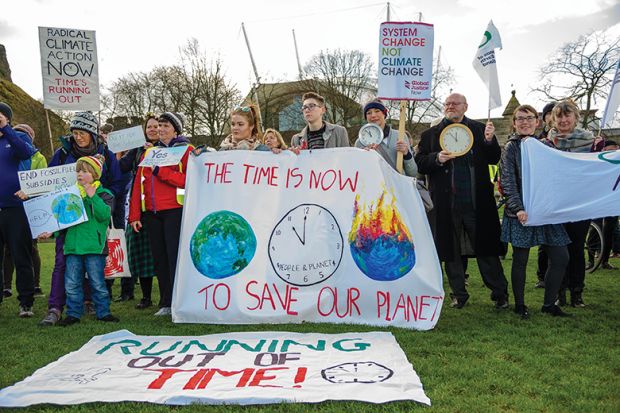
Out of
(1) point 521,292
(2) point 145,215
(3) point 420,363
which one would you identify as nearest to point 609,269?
(1) point 521,292

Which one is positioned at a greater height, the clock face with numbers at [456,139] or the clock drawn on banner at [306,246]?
the clock face with numbers at [456,139]

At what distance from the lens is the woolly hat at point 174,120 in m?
5.61

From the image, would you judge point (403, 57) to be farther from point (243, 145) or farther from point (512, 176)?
point (243, 145)

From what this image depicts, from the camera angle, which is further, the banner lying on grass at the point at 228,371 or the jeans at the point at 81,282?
the jeans at the point at 81,282

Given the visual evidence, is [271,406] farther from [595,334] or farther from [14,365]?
[595,334]

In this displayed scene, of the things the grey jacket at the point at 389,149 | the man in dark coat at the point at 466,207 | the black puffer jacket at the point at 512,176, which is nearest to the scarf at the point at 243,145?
the grey jacket at the point at 389,149

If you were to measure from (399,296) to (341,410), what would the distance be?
2037 mm

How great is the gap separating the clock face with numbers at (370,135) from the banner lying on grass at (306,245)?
241 mm

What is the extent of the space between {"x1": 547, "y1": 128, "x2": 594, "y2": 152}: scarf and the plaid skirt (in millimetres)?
4494

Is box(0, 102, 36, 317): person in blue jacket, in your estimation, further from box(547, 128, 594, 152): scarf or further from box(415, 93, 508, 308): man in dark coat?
box(547, 128, 594, 152): scarf

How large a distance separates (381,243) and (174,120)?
8.29 ft

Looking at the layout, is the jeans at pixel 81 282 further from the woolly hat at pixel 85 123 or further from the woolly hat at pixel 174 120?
the woolly hat at pixel 174 120

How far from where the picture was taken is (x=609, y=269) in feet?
26.9

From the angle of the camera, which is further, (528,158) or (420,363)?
(528,158)
